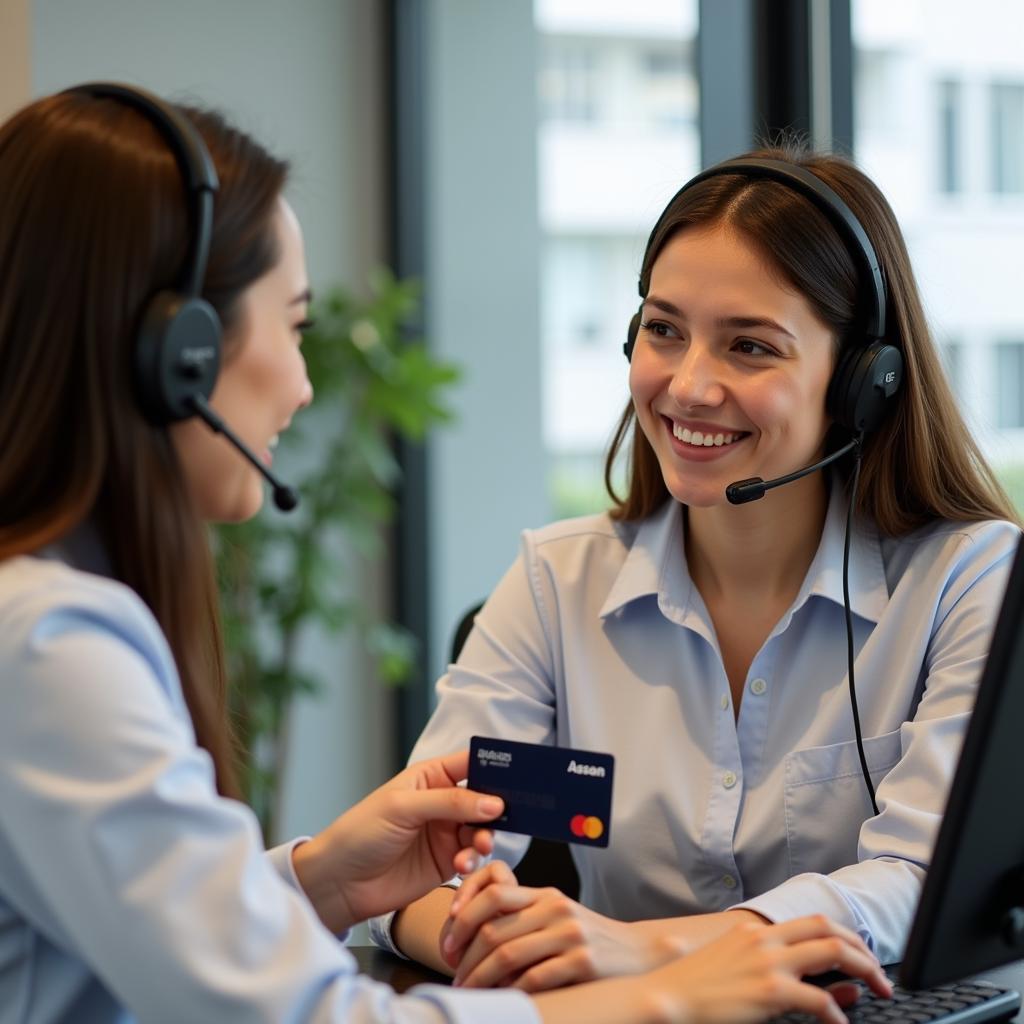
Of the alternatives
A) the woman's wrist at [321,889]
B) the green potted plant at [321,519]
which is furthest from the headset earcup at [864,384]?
the green potted plant at [321,519]

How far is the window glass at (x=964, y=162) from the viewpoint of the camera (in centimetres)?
210

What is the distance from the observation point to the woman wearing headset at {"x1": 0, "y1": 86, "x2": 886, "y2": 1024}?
788 millimetres

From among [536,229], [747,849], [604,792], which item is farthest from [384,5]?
[604,792]

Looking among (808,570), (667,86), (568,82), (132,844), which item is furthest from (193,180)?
(568,82)

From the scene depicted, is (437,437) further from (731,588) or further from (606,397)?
(731,588)

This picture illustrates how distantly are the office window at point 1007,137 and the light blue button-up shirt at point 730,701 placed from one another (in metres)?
0.83

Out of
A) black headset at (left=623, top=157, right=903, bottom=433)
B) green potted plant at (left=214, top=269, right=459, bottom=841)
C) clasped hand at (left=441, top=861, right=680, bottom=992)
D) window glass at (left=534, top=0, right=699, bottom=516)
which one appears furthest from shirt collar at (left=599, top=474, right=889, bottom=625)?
green potted plant at (left=214, top=269, right=459, bottom=841)

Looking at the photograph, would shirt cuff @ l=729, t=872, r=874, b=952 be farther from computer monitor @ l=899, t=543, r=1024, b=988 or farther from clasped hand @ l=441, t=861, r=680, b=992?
computer monitor @ l=899, t=543, r=1024, b=988

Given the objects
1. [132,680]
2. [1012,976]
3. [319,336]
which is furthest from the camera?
[319,336]

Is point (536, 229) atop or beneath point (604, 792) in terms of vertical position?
atop

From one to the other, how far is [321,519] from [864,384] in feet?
6.57

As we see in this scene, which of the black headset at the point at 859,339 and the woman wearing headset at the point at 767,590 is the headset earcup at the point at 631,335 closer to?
the woman wearing headset at the point at 767,590

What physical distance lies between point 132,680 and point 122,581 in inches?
5.4

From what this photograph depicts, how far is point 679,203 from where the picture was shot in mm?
1530
